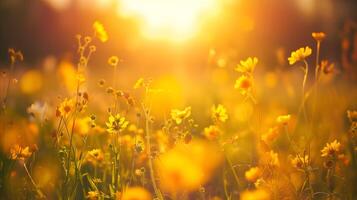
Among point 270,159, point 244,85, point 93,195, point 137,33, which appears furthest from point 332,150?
point 137,33

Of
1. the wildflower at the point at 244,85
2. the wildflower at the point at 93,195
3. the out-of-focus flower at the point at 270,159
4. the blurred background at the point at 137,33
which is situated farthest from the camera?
the blurred background at the point at 137,33

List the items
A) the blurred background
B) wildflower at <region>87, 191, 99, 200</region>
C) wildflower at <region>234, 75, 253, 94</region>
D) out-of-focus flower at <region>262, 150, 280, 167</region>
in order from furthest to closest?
1. the blurred background
2. wildflower at <region>234, 75, 253, 94</region>
3. out-of-focus flower at <region>262, 150, 280, 167</region>
4. wildflower at <region>87, 191, 99, 200</region>

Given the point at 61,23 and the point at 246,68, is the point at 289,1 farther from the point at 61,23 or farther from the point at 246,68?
the point at 246,68

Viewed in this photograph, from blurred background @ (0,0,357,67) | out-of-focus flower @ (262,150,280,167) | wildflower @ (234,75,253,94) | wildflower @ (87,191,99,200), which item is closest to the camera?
wildflower @ (87,191,99,200)

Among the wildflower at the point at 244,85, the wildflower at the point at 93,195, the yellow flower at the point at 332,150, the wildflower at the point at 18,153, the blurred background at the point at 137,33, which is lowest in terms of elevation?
the wildflower at the point at 93,195

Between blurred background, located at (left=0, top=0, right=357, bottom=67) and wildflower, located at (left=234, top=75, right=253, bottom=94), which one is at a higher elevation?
blurred background, located at (left=0, top=0, right=357, bottom=67)

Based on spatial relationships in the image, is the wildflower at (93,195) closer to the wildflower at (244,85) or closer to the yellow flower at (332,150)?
the wildflower at (244,85)

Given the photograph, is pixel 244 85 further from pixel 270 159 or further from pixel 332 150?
pixel 332 150

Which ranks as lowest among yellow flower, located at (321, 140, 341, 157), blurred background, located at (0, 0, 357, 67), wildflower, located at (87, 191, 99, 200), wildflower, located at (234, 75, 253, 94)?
wildflower, located at (87, 191, 99, 200)

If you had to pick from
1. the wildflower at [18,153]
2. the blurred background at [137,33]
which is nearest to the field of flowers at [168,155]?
the wildflower at [18,153]

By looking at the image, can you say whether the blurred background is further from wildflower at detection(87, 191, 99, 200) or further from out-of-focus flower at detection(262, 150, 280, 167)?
wildflower at detection(87, 191, 99, 200)

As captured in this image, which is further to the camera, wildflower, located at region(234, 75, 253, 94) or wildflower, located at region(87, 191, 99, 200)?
wildflower, located at region(234, 75, 253, 94)

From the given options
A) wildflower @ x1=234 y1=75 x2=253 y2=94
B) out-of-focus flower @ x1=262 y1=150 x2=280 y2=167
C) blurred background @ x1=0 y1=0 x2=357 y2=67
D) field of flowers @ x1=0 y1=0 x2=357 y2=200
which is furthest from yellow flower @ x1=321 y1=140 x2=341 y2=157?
blurred background @ x1=0 y1=0 x2=357 y2=67

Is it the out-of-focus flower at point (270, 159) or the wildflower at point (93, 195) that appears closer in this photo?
the wildflower at point (93, 195)
